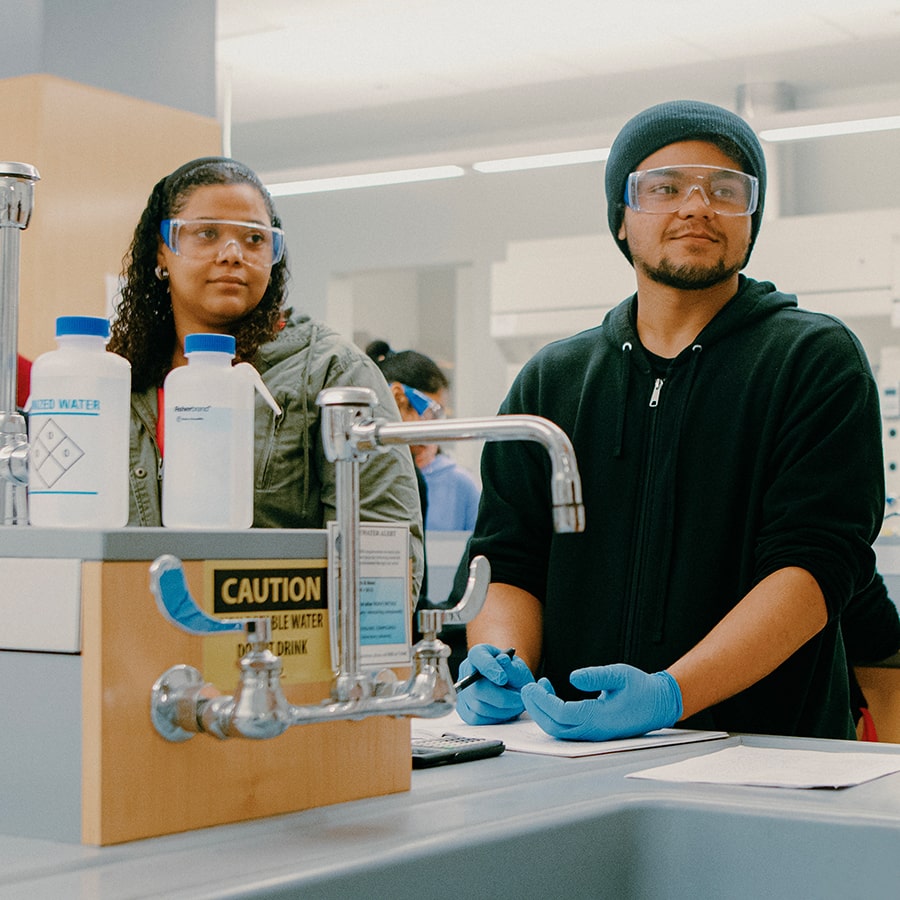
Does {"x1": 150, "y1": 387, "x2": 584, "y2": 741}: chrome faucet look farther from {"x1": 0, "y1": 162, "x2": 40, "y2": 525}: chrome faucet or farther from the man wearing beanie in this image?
the man wearing beanie

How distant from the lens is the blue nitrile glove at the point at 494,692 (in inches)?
65.8

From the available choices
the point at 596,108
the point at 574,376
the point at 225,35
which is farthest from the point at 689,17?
the point at 574,376

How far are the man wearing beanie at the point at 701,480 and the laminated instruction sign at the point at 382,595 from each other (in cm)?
55

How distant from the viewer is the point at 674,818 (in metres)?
1.18

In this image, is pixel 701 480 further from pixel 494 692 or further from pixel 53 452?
pixel 53 452

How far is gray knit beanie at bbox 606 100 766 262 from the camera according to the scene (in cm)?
200

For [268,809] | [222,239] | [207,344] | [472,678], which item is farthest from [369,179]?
[268,809]

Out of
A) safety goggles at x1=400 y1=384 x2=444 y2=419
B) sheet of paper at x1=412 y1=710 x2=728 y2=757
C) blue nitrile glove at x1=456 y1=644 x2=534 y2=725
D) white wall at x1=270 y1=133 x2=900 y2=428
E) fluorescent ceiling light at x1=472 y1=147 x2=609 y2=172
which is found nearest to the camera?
sheet of paper at x1=412 y1=710 x2=728 y2=757

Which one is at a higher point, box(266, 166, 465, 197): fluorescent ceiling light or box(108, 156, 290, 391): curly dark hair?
box(266, 166, 465, 197): fluorescent ceiling light

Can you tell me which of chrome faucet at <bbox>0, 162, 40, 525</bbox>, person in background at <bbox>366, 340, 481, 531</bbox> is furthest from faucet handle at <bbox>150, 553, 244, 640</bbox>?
person in background at <bbox>366, 340, 481, 531</bbox>

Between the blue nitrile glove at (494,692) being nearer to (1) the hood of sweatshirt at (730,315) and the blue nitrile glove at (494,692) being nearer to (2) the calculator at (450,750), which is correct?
(2) the calculator at (450,750)

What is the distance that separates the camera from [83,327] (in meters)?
1.08

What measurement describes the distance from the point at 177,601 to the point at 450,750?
1.57ft

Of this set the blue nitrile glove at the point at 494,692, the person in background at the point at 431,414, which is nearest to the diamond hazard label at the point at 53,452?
the blue nitrile glove at the point at 494,692
